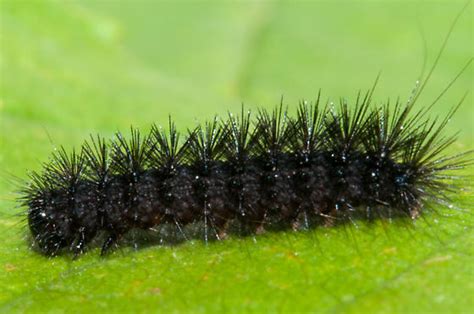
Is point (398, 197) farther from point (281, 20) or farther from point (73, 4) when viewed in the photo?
point (73, 4)

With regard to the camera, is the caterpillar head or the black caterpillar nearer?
the black caterpillar

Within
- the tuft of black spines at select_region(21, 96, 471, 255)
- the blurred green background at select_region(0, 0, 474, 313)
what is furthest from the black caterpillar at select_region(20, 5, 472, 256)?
the blurred green background at select_region(0, 0, 474, 313)

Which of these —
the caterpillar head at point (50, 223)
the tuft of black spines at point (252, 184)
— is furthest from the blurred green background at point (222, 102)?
the tuft of black spines at point (252, 184)

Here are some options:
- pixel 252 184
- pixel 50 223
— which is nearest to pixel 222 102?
pixel 252 184

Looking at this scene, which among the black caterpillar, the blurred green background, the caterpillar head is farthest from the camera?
the caterpillar head

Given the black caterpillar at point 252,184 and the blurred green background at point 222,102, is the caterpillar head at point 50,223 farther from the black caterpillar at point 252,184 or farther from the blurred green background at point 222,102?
the blurred green background at point 222,102

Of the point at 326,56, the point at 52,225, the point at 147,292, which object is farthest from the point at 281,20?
the point at 147,292

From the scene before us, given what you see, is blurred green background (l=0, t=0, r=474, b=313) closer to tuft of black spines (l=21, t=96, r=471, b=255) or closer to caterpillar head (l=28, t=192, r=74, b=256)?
caterpillar head (l=28, t=192, r=74, b=256)

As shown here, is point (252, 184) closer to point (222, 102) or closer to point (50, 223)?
point (50, 223)
